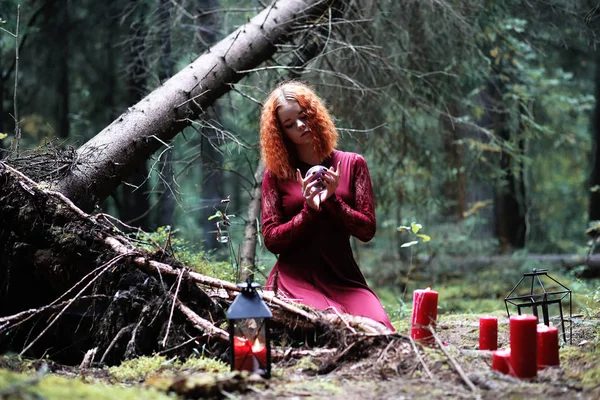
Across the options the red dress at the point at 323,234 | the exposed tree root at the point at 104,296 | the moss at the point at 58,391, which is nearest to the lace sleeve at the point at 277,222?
the red dress at the point at 323,234

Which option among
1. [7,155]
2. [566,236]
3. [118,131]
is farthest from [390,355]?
[566,236]

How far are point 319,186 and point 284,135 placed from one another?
0.64 meters

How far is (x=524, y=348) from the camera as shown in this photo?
2.72m

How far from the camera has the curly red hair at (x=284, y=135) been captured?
4102 millimetres

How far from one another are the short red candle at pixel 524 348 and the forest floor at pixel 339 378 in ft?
0.18

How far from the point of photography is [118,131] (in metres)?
4.61

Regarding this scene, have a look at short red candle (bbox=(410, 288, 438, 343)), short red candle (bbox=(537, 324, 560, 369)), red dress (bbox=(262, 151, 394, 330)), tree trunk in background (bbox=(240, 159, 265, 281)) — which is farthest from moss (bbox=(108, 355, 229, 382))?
tree trunk in background (bbox=(240, 159, 265, 281))

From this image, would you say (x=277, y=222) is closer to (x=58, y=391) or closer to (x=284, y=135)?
(x=284, y=135)

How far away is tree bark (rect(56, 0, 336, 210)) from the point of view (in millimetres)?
4434

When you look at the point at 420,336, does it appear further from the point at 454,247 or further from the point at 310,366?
the point at 454,247

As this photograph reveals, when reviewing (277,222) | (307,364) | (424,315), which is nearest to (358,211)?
(277,222)

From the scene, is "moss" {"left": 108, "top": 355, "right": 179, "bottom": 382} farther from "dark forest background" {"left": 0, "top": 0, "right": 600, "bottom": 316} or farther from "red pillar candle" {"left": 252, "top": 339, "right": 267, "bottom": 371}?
"dark forest background" {"left": 0, "top": 0, "right": 600, "bottom": 316}

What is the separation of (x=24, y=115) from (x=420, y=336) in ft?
31.0

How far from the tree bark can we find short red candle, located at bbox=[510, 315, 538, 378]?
9.66 feet
